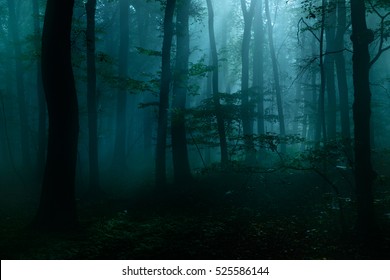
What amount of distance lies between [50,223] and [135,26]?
27449mm

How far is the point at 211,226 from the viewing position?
9.91 meters

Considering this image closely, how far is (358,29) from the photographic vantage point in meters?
8.25

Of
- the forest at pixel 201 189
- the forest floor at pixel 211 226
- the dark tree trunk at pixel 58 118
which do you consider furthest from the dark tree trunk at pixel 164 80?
the dark tree trunk at pixel 58 118

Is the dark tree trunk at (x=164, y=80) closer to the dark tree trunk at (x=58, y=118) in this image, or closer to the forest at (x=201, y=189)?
the forest at (x=201, y=189)

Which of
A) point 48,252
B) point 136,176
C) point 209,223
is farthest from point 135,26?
point 48,252

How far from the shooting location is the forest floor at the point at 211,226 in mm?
7488

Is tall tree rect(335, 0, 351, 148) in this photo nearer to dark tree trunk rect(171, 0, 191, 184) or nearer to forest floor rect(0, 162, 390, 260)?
forest floor rect(0, 162, 390, 260)

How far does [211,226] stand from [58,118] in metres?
5.10

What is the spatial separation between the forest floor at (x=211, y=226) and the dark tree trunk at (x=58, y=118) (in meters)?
0.55

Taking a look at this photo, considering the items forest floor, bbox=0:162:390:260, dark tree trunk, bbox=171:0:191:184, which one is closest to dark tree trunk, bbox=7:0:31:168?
forest floor, bbox=0:162:390:260

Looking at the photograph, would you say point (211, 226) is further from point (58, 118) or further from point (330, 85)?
point (330, 85)

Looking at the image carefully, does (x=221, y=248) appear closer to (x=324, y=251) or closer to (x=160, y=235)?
(x=160, y=235)

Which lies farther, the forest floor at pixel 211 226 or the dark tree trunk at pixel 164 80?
the dark tree trunk at pixel 164 80

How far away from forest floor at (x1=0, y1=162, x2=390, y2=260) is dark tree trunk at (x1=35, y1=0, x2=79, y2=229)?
55 cm
